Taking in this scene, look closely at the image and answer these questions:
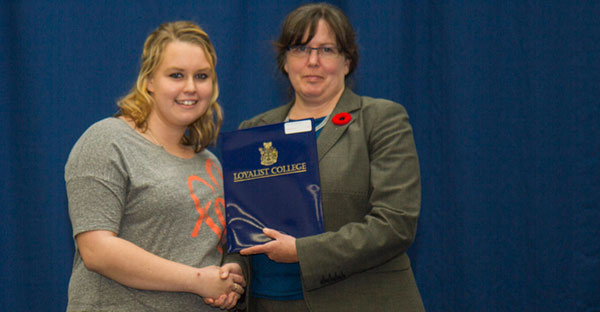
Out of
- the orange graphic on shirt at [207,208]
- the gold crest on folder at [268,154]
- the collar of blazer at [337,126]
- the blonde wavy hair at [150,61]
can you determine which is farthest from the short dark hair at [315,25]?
the orange graphic on shirt at [207,208]

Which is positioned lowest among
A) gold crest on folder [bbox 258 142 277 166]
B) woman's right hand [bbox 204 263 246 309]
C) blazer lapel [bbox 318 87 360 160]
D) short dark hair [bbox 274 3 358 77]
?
woman's right hand [bbox 204 263 246 309]

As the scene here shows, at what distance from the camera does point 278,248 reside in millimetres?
1394

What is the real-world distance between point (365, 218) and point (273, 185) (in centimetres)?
28

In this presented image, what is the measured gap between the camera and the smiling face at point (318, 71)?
5.25ft

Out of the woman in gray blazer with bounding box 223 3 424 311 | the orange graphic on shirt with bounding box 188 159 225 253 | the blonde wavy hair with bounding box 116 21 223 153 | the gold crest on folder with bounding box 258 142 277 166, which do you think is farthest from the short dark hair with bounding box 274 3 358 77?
the orange graphic on shirt with bounding box 188 159 225 253

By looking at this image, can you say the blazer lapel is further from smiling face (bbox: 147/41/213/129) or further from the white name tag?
smiling face (bbox: 147/41/213/129)

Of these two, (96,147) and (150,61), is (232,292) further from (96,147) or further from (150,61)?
(150,61)

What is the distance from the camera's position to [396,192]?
1.41 meters

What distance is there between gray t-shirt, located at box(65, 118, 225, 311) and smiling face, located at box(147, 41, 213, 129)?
0.12 m

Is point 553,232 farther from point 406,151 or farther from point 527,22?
point 406,151

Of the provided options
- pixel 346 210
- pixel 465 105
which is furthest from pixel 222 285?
pixel 465 105

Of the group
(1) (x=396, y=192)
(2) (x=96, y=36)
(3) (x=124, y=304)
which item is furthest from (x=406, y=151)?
(2) (x=96, y=36)

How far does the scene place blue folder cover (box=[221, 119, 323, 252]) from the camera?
56.2 inches

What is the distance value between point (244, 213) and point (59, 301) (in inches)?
56.8
